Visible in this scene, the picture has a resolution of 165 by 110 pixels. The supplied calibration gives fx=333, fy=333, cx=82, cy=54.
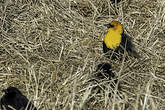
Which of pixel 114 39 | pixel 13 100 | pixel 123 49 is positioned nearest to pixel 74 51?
pixel 114 39

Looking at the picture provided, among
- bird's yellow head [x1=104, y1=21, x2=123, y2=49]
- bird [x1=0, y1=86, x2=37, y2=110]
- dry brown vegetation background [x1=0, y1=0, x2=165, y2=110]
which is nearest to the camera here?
bird [x1=0, y1=86, x2=37, y2=110]

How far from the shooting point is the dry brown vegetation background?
4.07 m

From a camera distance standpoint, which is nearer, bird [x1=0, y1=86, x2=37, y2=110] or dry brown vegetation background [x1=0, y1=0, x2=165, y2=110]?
bird [x1=0, y1=86, x2=37, y2=110]

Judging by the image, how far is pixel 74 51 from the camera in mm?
4984

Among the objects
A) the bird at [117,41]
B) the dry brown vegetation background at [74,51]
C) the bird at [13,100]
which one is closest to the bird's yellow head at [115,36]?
the bird at [117,41]

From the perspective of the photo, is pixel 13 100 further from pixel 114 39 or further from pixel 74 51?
pixel 114 39

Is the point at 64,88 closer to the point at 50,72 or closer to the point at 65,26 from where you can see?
the point at 50,72

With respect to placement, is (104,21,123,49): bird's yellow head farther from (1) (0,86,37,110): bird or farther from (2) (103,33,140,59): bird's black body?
(1) (0,86,37,110): bird

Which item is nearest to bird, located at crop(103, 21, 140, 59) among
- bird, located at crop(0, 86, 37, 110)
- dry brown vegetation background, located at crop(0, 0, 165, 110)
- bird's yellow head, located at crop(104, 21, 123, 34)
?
bird's yellow head, located at crop(104, 21, 123, 34)

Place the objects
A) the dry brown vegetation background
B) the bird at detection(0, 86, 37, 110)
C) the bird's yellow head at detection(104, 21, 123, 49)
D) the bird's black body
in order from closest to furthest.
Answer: the bird at detection(0, 86, 37, 110) → the dry brown vegetation background → the bird's black body → the bird's yellow head at detection(104, 21, 123, 49)

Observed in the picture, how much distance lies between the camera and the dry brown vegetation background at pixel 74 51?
4.07m

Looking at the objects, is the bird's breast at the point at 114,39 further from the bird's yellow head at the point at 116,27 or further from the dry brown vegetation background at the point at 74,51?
the dry brown vegetation background at the point at 74,51

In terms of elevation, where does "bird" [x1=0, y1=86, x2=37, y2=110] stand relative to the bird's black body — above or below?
above

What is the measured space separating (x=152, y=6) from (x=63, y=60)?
2.23 metres
